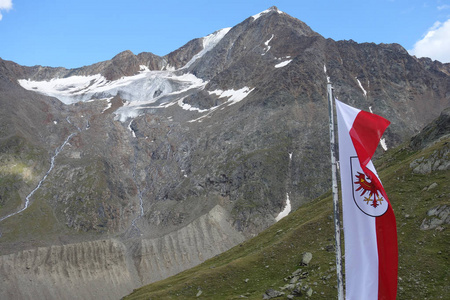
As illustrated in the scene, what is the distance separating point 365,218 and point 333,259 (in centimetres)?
3935

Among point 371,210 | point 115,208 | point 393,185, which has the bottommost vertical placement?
point 393,185

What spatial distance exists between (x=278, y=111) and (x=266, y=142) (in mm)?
23901

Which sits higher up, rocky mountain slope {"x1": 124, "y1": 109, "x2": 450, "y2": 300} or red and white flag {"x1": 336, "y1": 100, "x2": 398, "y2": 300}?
red and white flag {"x1": 336, "y1": 100, "x2": 398, "y2": 300}

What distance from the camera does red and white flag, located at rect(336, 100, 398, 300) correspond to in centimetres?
1411

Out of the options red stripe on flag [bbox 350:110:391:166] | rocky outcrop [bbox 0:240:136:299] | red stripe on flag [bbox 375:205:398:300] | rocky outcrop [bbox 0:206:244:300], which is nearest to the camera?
red stripe on flag [bbox 375:205:398:300]

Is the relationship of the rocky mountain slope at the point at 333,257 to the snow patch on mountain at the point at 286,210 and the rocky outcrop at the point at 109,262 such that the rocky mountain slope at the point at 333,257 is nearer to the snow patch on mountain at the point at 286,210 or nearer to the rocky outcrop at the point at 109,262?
the rocky outcrop at the point at 109,262

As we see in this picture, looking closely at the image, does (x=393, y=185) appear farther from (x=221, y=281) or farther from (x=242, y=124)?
(x=242, y=124)

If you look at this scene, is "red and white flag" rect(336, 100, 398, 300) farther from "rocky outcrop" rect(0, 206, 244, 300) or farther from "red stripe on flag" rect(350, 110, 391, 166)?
"rocky outcrop" rect(0, 206, 244, 300)

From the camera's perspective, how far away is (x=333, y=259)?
51.1m

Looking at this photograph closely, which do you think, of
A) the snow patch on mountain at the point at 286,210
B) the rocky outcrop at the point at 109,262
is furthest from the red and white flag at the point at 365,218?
the snow patch on mountain at the point at 286,210

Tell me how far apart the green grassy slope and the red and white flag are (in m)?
26.9

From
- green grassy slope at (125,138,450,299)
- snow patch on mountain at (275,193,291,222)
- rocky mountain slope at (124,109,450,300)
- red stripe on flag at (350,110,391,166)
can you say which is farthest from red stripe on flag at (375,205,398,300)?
snow patch on mountain at (275,193,291,222)

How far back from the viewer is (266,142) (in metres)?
183

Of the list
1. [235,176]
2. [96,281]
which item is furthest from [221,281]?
[235,176]
